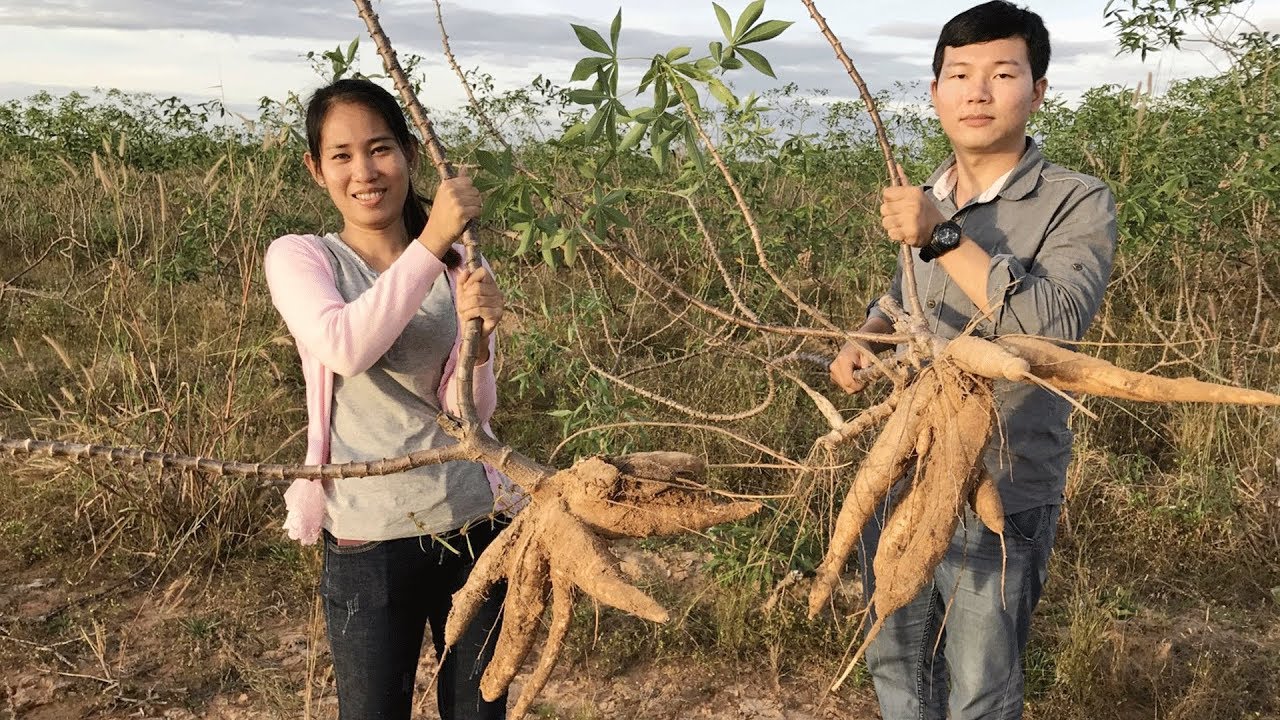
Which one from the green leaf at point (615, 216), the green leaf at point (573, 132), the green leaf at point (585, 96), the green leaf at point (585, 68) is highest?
the green leaf at point (585, 68)

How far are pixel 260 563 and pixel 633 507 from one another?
8.47ft

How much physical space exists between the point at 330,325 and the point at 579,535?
1.74 ft

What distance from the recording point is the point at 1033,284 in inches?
59.4

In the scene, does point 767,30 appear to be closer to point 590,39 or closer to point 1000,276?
point 590,39

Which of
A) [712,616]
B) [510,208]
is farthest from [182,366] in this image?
[510,208]

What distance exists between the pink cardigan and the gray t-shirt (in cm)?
3

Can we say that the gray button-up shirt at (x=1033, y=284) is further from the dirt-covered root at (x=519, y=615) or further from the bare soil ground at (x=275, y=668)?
the bare soil ground at (x=275, y=668)

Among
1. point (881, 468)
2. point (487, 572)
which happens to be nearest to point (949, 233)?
point (881, 468)

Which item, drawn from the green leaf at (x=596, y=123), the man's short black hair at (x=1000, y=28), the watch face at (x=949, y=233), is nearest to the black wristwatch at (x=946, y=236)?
the watch face at (x=949, y=233)

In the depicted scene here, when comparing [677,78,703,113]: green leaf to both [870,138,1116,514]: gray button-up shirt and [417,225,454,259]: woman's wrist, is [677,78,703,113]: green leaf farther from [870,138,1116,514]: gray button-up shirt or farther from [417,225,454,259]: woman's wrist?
[870,138,1116,514]: gray button-up shirt

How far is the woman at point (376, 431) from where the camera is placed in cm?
162

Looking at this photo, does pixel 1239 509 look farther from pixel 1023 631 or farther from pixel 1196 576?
pixel 1023 631

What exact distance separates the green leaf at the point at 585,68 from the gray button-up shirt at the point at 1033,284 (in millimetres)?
733

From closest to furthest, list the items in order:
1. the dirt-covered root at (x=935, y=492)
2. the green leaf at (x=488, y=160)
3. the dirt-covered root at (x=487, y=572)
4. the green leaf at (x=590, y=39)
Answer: the green leaf at (x=590, y=39), the green leaf at (x=488, y=160), the dirt-covered root at (x=935, y=492), the dirt-covered root at (x=487, y=572)
